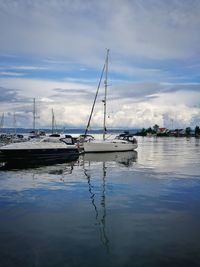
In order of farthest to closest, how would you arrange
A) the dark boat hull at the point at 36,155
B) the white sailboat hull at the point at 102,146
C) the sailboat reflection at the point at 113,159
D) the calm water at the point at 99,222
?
1. the white sailboat hull at the point at 102,146
2. the sailboat reflection at the point at 113,159
3. the dark boat hull at the point at 36,155
4. the calm water at the point at 99,222

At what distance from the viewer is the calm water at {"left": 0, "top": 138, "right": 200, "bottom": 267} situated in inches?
380

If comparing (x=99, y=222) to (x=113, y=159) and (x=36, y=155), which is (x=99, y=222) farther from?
(x=113, y=159)

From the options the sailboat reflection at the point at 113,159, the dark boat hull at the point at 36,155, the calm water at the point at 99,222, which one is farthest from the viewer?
the sailboat reflection at the point at 113,159

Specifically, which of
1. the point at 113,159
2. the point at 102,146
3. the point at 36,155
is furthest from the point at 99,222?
the point at 102,146

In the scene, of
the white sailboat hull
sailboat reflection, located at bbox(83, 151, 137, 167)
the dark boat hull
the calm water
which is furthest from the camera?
the white sailboat hull

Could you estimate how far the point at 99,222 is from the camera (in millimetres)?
13070

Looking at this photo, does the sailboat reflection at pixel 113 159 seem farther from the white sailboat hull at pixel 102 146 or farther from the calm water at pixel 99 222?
the calm water at pixel 99 222

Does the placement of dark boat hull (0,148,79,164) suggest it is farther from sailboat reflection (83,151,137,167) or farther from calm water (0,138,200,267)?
calm water (0,138,200,267)

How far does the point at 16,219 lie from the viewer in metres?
13.4

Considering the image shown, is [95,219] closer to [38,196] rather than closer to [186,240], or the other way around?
[186,240]

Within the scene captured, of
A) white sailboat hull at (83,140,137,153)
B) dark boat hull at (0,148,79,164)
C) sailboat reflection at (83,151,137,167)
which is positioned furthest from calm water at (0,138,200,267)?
white sailboat hull at (83,140,137,153)

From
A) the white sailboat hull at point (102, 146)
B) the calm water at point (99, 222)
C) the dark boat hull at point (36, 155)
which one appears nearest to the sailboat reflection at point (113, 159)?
the dark boat hull at point (36, 155)

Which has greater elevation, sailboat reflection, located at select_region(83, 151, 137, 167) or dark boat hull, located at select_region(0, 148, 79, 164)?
dark boat hull, located at select_region(0, 148, 79, 164)

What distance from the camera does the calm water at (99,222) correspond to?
966cm
